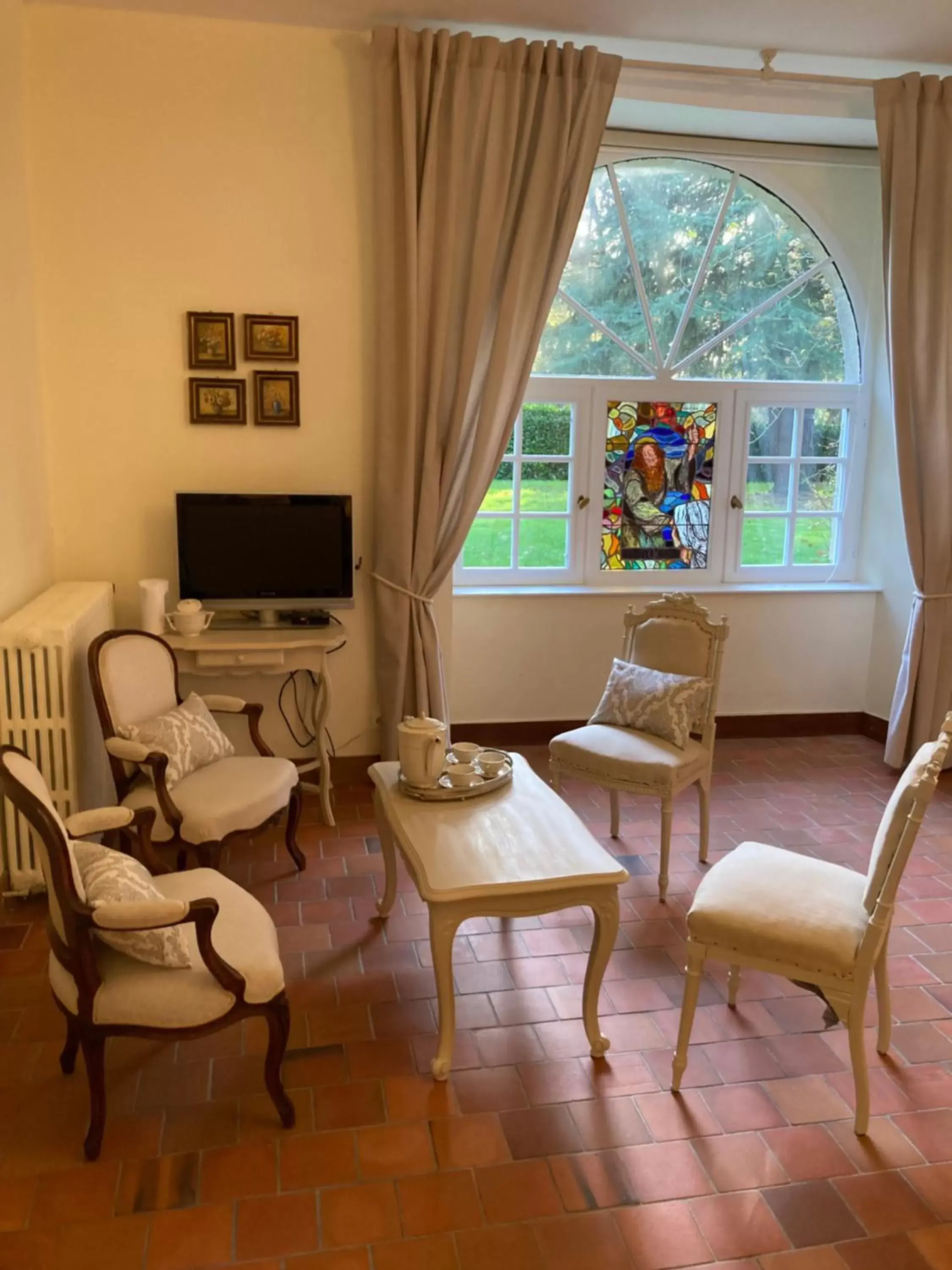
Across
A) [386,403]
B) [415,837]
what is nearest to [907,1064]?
[415,837]

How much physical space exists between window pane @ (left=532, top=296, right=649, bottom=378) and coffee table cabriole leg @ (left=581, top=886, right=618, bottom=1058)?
10.3 feet

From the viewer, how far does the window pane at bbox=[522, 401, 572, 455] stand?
513 cm

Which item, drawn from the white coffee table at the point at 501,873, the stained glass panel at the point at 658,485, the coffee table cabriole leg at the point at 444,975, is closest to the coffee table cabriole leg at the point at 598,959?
the white coffee table at the point at 501,873

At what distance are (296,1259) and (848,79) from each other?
4835 millimetres

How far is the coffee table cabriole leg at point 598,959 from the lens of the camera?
269 cm

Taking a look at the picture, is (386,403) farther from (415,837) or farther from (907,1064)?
(907,1064)

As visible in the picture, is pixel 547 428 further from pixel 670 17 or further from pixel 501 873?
pixel 501 873

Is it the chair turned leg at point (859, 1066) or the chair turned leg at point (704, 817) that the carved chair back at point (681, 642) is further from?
the chair turned leg at point (859, 1066)

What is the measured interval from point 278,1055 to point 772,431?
4.15 m

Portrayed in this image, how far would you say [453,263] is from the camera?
425cm

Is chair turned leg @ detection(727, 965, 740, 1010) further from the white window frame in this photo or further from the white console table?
the white window frame

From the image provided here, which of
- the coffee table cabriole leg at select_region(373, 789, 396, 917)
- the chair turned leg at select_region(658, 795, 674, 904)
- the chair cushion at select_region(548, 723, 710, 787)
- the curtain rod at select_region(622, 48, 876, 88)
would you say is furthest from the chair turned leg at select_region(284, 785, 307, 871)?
the curtain rod at select_region(622, 48, 876, 88)

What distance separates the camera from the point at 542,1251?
2.14 m

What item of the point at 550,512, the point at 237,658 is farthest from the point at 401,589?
the point at 550,512
